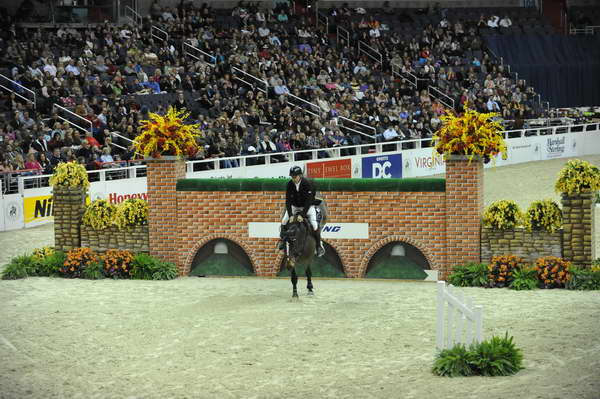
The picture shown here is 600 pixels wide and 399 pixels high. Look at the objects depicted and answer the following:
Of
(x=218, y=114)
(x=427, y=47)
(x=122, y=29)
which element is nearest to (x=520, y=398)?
(x=218, y=114)

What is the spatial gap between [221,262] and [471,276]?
15.9 ft

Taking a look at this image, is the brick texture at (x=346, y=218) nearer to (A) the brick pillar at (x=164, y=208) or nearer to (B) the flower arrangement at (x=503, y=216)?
(A) the brick pillar at (x=164, y=208)

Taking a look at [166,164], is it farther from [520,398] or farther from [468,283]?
[520,398]

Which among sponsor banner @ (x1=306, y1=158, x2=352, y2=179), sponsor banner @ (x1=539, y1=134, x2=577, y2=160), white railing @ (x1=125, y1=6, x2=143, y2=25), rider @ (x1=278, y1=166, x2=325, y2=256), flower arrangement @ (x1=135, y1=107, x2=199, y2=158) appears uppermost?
white railing @ (x1=125, y1=6, x2=143, y2=25)

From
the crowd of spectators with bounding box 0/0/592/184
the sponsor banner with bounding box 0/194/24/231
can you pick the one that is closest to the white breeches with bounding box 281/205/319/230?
the crowd of spectators with bounding box 0/0/592/184

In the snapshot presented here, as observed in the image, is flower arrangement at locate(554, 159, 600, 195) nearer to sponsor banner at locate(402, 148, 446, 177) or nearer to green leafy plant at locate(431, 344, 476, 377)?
green leafy plant at locate(431, 344, 476, 377)

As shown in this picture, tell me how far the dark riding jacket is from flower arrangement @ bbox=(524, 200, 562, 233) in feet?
12.7

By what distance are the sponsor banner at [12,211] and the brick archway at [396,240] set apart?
37.5 ft

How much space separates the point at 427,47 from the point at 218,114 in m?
17.5

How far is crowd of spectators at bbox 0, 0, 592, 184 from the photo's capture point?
99.1 ft

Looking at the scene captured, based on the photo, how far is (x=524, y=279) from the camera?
55.8ft

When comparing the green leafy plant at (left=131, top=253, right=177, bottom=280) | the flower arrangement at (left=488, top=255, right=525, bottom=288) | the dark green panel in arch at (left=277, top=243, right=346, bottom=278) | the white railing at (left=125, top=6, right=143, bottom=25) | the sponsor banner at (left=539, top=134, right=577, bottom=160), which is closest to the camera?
the flower arrangement at (left=488, top=255, right=525, bottom=288)

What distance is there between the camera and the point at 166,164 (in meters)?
19.4

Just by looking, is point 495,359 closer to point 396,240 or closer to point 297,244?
point 297,244
